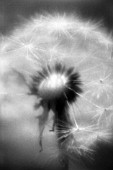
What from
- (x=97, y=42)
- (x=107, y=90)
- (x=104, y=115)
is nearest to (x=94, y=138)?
(x=104, y=115)

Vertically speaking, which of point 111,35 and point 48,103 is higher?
point 111,35

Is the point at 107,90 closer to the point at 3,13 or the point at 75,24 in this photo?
the point at 75,24

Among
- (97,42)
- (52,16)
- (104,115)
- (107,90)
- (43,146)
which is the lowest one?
(43,146)

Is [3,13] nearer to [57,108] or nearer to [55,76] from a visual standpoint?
[55,76]
